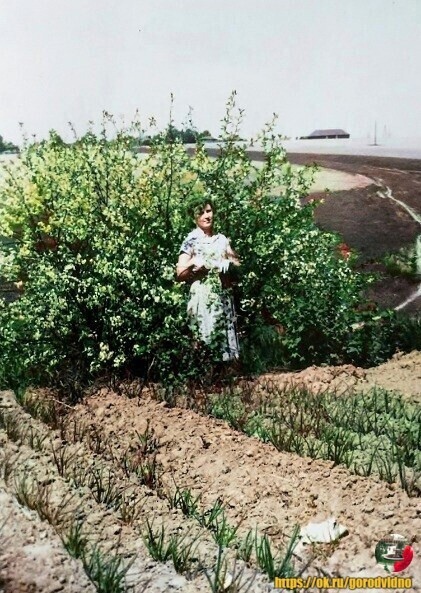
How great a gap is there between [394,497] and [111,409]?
2382 millimetres

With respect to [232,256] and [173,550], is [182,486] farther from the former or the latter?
[232,256]

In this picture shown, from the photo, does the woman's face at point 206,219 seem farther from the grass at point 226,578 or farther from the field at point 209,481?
the grass at point 226,578

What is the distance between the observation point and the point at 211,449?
423 cm

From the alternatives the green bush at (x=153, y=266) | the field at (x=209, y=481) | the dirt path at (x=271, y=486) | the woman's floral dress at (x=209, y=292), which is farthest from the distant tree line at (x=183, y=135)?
the dirt path at (x=271, y=486)

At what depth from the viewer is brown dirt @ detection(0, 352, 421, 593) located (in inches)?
116

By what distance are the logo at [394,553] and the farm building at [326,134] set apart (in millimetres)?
4766

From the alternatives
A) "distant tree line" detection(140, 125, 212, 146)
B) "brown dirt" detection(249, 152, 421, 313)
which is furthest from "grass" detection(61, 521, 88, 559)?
"brown dirt" detection(249, 152, 421, 313)

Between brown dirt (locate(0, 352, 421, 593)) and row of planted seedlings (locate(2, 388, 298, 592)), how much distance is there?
2cm

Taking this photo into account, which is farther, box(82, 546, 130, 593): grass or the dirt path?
the dirt path

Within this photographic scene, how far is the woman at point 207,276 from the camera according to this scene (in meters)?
5.59

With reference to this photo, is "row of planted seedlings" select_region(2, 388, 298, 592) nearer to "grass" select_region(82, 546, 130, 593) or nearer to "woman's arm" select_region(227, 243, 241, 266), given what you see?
"grass" select_region(82, 546, 130, 593)

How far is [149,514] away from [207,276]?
251 cm

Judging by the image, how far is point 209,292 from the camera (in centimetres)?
559

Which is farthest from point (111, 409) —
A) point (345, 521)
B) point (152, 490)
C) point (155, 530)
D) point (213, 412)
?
point (345, 521)
